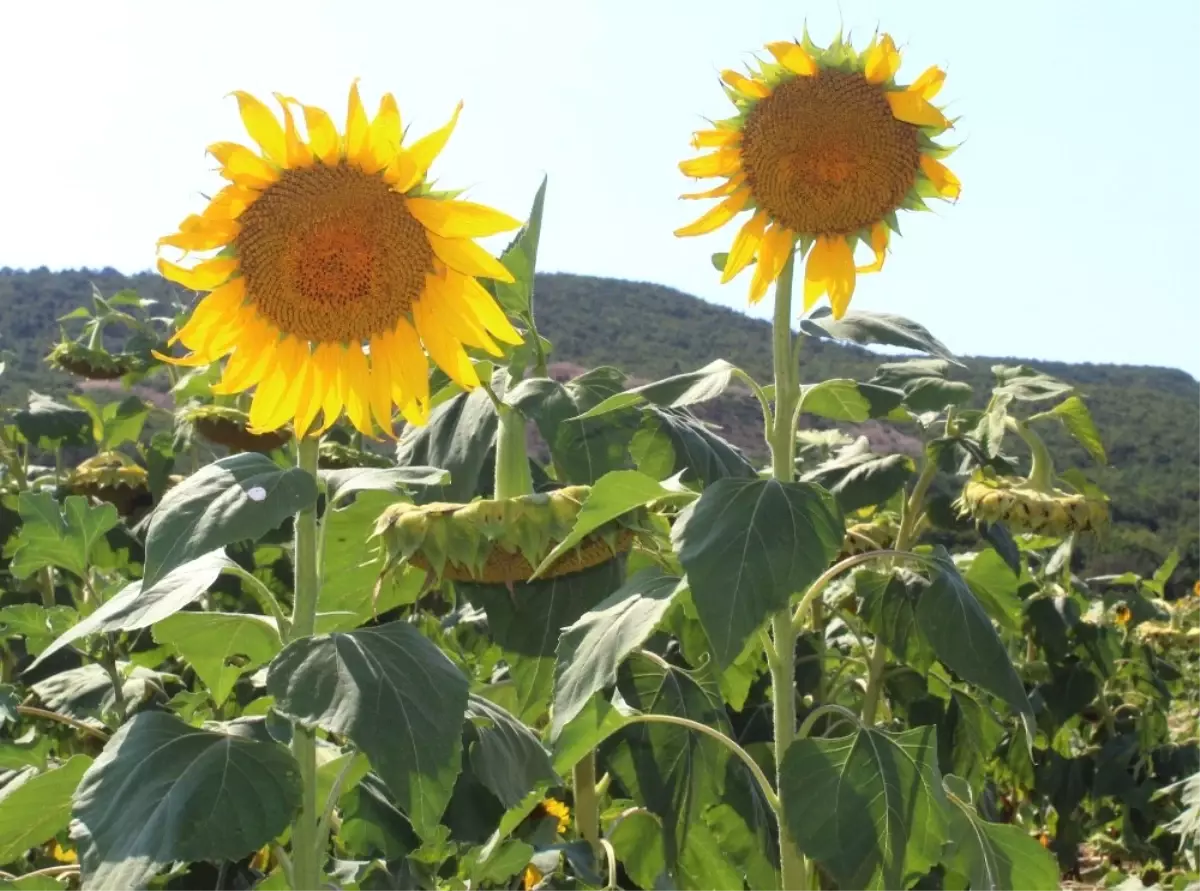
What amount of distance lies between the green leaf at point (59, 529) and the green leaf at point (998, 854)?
1554mm

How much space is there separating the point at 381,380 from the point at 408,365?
0.05 m

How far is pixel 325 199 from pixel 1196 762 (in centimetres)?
432

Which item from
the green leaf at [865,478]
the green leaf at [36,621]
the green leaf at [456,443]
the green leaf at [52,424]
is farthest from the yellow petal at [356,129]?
the green leaf at [52,424]

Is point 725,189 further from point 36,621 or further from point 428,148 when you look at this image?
point 36,621

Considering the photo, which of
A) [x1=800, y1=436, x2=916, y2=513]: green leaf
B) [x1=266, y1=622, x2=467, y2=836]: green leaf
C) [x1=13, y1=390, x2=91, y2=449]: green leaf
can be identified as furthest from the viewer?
[x1=13, y1=390, x2=91, y2=449]: green leaf

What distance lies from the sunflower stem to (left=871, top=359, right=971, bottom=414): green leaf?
0.50 meters

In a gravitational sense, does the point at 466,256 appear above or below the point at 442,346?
above

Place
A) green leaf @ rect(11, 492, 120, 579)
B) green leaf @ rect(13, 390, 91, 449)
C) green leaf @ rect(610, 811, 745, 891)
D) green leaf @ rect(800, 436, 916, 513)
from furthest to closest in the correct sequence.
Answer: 1. green leaf @ rect(13, 390, 91, 449)
2. green leaf @ rect(800, 436, 916, 513)
3. green leaf @ rect(11, 492, 120, 579)
4. green leaf @ rect(610, 811, 745, 891)

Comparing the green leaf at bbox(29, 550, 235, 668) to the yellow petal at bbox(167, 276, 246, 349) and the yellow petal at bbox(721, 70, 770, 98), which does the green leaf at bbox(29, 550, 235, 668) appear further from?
the yellow petal at bbox(721, 70, 770, 98)

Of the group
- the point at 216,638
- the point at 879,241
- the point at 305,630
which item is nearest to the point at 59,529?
the point at 216,638

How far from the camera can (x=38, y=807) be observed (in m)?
1.79

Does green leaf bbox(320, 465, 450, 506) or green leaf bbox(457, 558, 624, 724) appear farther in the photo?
green leaf bbox(457, 558, 624, 724)

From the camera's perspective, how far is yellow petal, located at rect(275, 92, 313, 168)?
1.80m

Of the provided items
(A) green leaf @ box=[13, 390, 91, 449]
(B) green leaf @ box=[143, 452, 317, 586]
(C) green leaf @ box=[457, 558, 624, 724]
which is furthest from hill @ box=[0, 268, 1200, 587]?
(B) green leaf @ box=[143, 452, 317, 586]
